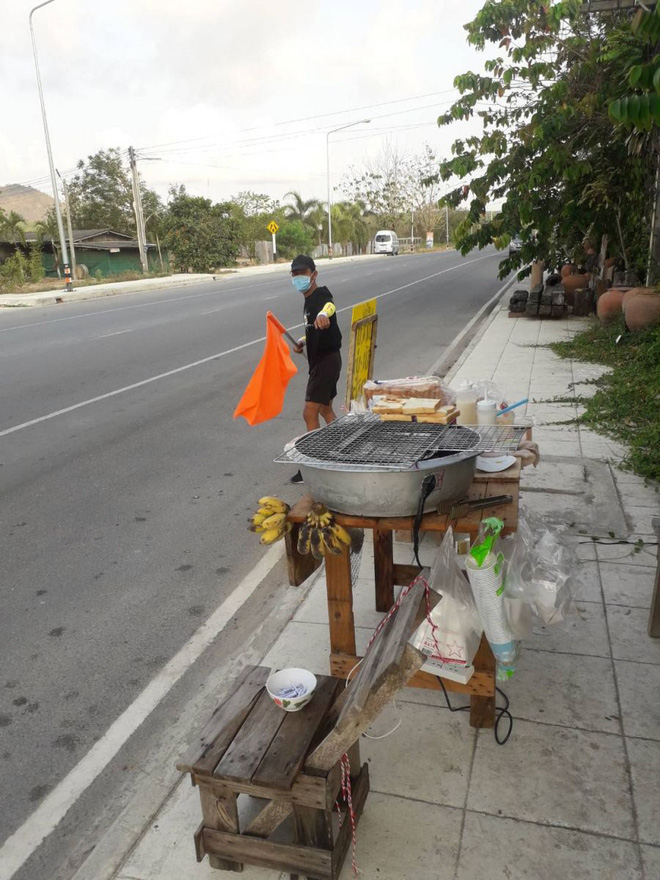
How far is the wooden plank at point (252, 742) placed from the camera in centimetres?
231

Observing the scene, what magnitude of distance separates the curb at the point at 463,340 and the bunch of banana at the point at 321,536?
7505 millimetres

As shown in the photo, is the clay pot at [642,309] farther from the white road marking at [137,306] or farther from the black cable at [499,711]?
the white road marking at [137,306]

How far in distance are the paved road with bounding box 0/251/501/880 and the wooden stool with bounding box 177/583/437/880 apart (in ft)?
2.43

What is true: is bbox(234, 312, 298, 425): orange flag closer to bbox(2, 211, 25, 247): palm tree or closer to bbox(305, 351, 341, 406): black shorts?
bbox(305, 351, 341, 406): black shorts

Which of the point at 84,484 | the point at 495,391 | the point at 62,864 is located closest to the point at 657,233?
the point at 495,391

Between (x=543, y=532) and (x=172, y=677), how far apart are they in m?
2.07

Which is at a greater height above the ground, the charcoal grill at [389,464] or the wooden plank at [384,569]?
the charcoal grill at [389,464]

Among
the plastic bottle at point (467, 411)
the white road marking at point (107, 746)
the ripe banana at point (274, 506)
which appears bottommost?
the white road marking at point (107, 746)

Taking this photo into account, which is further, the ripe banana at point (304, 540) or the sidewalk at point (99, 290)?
the sidewalk at point (99, 290)

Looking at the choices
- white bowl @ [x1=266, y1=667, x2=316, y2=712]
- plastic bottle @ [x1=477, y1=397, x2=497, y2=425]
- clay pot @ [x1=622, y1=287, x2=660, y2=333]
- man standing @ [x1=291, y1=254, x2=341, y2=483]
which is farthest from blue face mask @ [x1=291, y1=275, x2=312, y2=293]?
clay pot @ [x1=622, y1=287, x2=660, y2=333]

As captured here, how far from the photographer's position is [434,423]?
11.0 ft

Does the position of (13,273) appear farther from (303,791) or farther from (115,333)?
(303,791)

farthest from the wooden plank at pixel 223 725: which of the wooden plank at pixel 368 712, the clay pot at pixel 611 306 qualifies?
the clay pot at pixel 611 306

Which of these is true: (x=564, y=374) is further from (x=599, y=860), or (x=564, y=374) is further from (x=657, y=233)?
(x=599, y=860)
